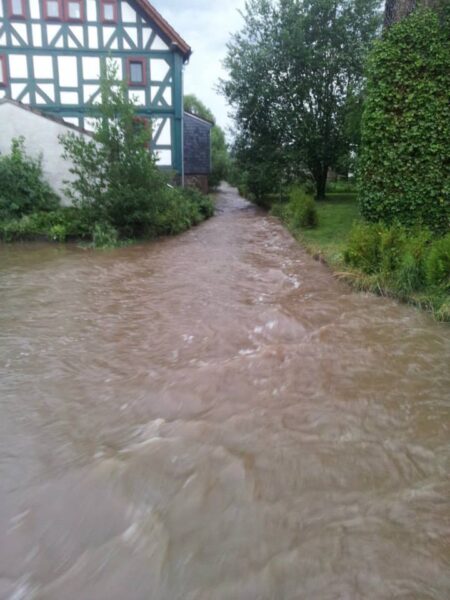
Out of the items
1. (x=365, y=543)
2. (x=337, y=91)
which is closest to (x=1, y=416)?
(x=365, y=543)

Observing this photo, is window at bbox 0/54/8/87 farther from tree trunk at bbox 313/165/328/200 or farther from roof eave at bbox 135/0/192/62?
tree trunk at bbox 313/165/328/200

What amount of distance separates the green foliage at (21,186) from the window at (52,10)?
6144 mm

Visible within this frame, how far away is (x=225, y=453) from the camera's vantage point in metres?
3.08

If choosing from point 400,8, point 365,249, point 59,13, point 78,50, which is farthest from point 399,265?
point 59,13

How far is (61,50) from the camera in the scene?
15.6 m

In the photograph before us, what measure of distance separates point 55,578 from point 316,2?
64.3 feet

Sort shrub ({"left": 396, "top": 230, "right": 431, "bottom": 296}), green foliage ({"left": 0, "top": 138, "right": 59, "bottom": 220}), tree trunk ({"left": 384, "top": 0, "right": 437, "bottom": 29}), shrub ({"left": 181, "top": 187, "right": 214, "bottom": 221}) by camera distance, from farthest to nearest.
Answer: shrub ({"left": 181, "top": 187, "right": 214, "bottom": 221}), green foliage ({"left": 0, "top": 138, "right": 59, "bottom": 220}), tree trunk ({"left": 384, "top": 0, "right": 437, "bottom": 29}), shrub ({"left": 396, "top": 230, "right": 431, "bottom": 296})

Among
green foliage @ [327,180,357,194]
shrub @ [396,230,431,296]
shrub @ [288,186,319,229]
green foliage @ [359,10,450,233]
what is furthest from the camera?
green foliage @ [327,180,357,194]

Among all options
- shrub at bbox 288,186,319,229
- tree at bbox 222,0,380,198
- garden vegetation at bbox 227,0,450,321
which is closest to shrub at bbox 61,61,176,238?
shrub at bbox 288,186,319,229

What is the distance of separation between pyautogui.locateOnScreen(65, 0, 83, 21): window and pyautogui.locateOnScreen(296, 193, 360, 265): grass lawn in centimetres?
1063

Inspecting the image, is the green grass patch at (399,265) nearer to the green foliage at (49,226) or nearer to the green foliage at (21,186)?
the green foliage at (49,226)

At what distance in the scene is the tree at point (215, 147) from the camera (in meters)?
36.1

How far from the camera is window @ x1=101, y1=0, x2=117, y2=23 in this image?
15375mm

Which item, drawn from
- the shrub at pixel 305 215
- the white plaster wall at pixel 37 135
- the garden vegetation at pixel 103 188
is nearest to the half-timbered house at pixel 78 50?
the white plaster wall at pixel 37 135
